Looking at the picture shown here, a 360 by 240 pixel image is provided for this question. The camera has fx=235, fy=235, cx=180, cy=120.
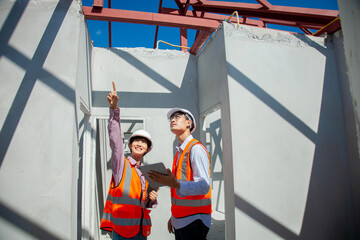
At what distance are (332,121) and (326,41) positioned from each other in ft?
4.61

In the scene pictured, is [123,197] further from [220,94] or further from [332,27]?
[332,27]

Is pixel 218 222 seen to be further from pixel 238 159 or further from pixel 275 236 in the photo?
pixel 238 159

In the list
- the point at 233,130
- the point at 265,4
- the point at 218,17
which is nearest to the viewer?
the point at 233,130

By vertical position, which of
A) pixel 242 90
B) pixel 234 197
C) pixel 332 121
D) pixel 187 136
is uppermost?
pixel 242 90

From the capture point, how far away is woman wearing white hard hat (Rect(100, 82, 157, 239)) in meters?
2.12

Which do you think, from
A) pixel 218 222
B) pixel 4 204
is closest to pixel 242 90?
pixel 4 204

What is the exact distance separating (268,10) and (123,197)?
422cm

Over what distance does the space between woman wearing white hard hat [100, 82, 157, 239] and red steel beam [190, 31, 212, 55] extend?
2.59 meters

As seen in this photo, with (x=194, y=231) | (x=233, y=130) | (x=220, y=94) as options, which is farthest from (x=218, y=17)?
(x=194, y=231)

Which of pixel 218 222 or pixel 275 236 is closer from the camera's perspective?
pixel 275 236

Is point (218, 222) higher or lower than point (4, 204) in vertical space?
A: lower

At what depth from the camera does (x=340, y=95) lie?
12.5 ft

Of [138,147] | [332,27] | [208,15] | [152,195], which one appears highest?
[208,15]

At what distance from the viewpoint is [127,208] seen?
2.15 metres
